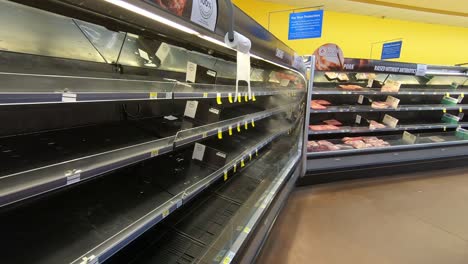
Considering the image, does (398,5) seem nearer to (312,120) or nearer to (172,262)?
(312,120)

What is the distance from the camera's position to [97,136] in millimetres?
1301

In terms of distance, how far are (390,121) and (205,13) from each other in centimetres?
433

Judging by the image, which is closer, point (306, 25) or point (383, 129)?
point (383, 129)

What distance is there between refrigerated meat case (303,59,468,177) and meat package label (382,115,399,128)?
0.05 ft

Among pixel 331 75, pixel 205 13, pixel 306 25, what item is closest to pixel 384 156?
pixel 331 75

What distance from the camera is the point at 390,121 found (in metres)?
4.21

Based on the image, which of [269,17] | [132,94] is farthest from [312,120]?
[132,94]

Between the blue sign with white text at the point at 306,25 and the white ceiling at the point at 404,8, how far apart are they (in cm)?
102

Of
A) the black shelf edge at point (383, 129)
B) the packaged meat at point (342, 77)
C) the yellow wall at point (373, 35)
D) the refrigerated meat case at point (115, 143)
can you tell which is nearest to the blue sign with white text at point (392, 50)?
the yellow wall at point (373, 35)

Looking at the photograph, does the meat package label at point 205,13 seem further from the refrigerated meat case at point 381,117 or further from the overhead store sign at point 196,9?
the refrigerated meat case at point 381,117

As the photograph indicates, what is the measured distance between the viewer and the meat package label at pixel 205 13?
2.80ft

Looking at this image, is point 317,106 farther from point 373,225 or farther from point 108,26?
point 108,26

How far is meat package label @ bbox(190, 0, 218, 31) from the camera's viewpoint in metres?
0.85

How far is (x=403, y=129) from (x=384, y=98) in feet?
2.12
